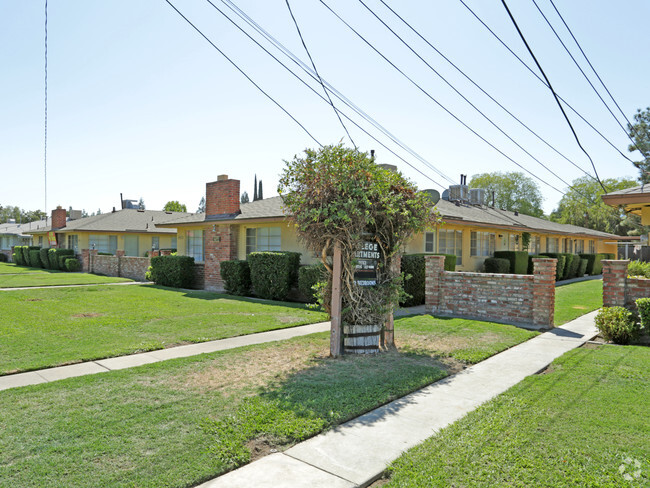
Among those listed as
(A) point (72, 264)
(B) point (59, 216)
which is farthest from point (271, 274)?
(B) point (59, 216)

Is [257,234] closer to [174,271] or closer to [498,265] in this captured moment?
Answer: [174,271]

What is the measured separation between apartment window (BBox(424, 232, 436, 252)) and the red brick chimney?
289 inches

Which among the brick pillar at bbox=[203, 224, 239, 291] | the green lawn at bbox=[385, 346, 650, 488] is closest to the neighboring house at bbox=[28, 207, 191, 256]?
the brick pillar at bbox=[203, 224, 239, 291]

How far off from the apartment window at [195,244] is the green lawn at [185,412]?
13.2 metres

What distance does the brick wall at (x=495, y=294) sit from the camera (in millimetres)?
9797

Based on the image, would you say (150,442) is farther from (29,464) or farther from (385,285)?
(385,285)

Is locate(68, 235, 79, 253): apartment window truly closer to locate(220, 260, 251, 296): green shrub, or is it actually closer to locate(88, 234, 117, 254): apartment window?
locate(88, 234, 117, 254): apartment window

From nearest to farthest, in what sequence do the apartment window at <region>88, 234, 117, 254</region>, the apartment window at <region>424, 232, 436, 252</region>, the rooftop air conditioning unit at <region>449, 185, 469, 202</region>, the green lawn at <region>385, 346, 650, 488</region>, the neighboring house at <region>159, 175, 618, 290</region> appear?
the green lawn at <region>385, 346, 650, 488</region>
the neighboring house at <region>159, 175, 618, 290</region>
the apartment window at <region>424, 232, 436, 252</region>
the rooftop air conditioning unit at <region>449, 185, 469, 202</region>
the apartment window at <region>88, 234, 117, 254</region>

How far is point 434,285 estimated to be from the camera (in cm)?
1171

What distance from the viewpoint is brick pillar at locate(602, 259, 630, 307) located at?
28.4 feet

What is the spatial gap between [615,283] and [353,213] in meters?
5.90

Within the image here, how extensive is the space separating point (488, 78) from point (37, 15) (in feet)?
33.6

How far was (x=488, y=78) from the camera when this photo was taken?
34.9ft

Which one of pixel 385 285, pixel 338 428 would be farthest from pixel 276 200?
pixel 338 428
